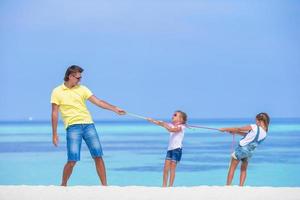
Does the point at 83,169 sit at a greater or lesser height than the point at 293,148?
lesser

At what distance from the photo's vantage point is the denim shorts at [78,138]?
8469 mm

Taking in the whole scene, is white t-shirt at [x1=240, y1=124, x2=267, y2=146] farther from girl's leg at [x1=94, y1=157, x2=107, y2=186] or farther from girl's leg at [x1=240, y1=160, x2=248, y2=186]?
girl's leg at [x1=94, y1=157, x2=107, y2=186]

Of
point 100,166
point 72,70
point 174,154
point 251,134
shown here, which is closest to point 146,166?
point 174,154

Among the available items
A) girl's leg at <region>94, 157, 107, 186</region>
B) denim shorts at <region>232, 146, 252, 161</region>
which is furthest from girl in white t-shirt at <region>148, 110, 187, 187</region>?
girl's leg at <region>94, 157, 107, 186</region>

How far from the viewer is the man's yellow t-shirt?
27.7 feet

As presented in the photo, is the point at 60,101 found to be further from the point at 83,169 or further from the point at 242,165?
the point at 83,169

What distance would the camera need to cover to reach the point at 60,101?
846 cm

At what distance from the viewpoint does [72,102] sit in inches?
332

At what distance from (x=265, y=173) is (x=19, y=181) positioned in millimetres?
5083
